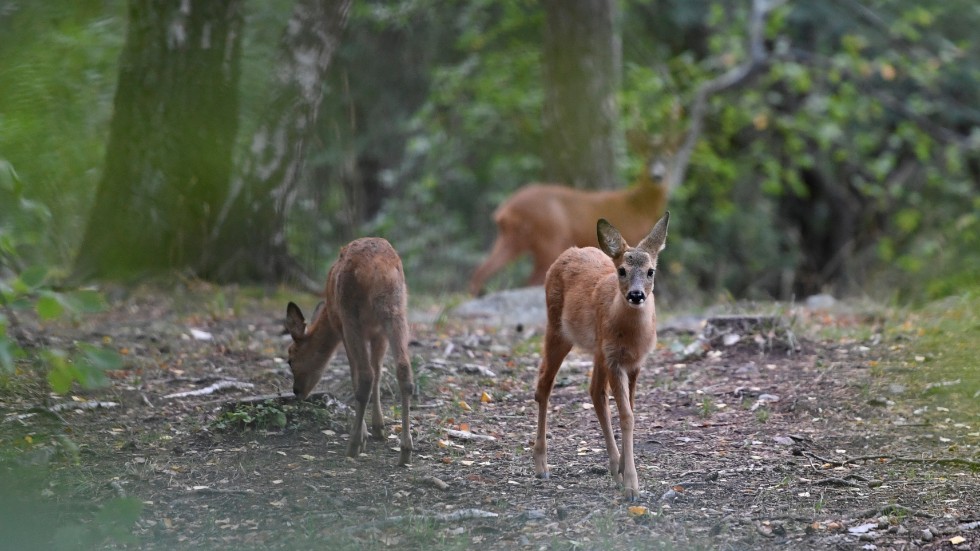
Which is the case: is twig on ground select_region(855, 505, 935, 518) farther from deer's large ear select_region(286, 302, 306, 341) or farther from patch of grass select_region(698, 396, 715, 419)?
deer's large ear select_region(286, 302, 306, 341)

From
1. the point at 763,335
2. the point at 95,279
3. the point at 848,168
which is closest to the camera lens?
the point at 763,335

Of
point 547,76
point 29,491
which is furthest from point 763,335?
point 547,76

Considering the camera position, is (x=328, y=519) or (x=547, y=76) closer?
(x=328, y=519)

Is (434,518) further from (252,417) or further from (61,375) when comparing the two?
(61,375)

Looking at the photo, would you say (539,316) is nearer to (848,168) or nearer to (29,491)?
(29,491)

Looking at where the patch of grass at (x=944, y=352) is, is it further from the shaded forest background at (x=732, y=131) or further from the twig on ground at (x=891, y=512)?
the shaded forest background at (x=732, y=131)

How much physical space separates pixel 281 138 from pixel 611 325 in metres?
4.38

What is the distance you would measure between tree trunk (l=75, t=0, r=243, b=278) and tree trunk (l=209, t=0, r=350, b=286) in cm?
37

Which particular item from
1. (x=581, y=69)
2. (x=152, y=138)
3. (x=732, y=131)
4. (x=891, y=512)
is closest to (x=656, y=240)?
(x=891, y=512)

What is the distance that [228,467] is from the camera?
16.5ft

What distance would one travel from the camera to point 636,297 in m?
4.62

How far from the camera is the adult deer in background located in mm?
11883

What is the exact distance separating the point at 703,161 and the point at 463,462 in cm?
1119

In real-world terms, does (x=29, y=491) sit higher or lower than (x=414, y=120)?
lower
